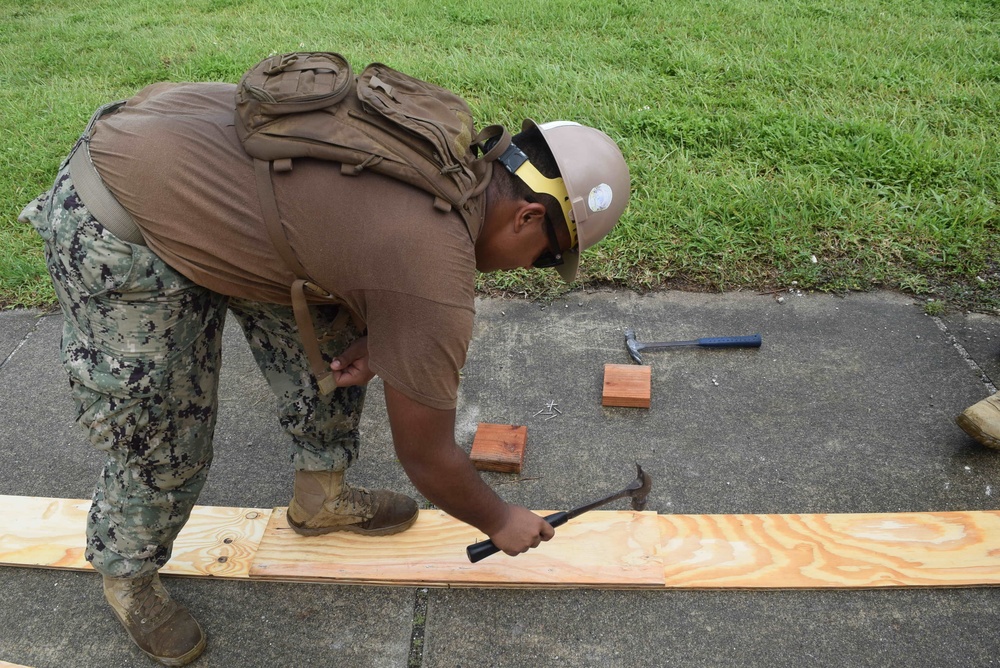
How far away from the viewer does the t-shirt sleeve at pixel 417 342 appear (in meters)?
1.58

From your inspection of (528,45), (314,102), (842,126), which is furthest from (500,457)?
(528,45)

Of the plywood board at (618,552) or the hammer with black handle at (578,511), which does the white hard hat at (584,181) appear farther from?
the plywood board at (618,552)

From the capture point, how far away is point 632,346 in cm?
335

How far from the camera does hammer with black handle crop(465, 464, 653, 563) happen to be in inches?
82.9

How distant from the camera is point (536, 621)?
2.34 meters

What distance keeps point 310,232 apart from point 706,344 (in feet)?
7.11

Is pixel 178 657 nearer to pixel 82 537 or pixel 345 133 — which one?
pixel 82 537

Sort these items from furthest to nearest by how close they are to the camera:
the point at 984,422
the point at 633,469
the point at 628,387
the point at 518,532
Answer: the point at 628,387, the point at 633,469, the point at 984,422, the point at 518,532

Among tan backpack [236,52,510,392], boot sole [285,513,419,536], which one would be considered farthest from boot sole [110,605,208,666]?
tan backpack [236,52,510,392]

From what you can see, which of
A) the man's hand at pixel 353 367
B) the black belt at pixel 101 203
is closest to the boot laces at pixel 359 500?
the man's hand at pixel 353 367

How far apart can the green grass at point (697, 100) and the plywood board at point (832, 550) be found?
148cm


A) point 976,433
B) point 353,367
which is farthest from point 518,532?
point 976,433

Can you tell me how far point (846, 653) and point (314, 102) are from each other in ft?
6.97

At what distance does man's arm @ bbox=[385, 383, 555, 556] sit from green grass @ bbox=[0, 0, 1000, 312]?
6.36 ft
